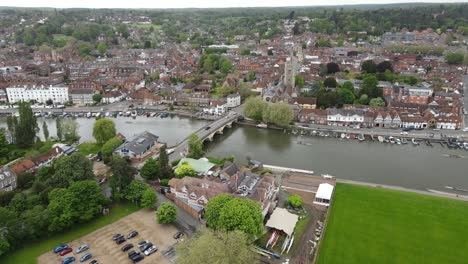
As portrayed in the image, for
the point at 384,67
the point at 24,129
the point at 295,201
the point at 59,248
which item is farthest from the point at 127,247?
the point at 384,67

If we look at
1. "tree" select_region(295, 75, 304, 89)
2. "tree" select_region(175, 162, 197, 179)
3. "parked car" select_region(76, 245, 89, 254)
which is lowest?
"parked car" select_region(76, 245, 89, 254)

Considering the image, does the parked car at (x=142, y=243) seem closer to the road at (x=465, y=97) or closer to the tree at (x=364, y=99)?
the tree at (x=364, y=99)

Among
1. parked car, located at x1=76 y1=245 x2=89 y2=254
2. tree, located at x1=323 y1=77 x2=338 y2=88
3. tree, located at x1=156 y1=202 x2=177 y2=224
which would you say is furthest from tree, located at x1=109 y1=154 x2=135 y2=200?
tree, located at x1=323 y1=77 x2=338 y2=88

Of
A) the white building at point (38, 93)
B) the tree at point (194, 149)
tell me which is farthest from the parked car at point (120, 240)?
the white building at point (38, 93)

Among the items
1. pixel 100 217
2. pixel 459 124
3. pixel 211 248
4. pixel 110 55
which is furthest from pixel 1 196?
pixel 110 55

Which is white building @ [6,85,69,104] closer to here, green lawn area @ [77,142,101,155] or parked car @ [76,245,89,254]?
green lawn area @ [77,142,101,155]

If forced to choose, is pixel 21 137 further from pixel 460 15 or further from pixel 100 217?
pixel 460 15

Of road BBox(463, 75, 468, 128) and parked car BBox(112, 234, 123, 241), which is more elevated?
road BBox(463, 75, 468, 128)
